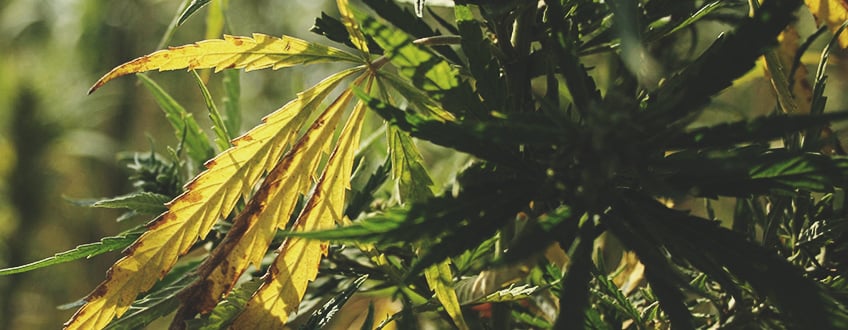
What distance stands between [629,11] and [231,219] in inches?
15.7

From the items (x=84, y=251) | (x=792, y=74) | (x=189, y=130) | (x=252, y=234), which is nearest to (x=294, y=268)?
(x=252, y=234)

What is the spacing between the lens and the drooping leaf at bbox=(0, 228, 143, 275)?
17.3 inches

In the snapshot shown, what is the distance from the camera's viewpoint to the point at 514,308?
21.5 inches

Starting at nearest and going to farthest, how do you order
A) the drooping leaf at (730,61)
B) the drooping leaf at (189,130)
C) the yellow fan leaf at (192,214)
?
the drooping leaf at (730,61)
the yellow fan leaf at (192,214)
the drooping leaf at (189,130)

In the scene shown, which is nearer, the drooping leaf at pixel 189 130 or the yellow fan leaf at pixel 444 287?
the yellow fan leaf at pixel 444 287

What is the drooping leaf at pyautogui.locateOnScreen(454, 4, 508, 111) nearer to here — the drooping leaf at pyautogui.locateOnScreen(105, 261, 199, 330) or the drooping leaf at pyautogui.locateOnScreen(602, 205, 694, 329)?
the drooping leaf at pyautogui.locateOnScreen(602, 205, 694, 329)

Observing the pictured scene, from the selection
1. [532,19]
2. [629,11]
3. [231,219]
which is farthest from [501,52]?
[231,219]

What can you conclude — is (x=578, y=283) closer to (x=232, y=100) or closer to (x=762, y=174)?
(x=762, y=174)

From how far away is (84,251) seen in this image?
45 cm

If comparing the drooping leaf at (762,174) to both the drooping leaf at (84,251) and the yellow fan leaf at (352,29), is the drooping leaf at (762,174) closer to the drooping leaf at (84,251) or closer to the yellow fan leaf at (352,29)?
the yellow fan leaf at (352,29)

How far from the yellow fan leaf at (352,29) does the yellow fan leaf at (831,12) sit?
0.95 ft

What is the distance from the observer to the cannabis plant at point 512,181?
1.07 ft

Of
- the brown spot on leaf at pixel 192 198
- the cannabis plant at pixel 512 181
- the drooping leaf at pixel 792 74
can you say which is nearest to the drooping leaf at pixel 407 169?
the cannabis plant at pixel 512 181

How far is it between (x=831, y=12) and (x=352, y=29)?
30 cm
